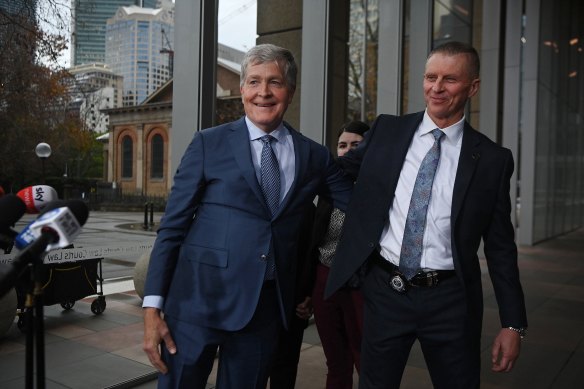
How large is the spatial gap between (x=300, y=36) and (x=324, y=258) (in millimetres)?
3782

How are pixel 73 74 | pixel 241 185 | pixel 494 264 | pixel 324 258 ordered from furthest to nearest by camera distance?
1. pixel 73 74
2. pixel 324 258
3. pixel 494 264
4. pixel 241 185

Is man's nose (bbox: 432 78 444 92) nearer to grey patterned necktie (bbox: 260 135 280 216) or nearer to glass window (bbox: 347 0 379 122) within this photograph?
grey patterned necktie (bbox: 260 135 280 216)

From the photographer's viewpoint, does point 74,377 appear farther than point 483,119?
No

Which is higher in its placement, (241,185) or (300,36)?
(300,36)

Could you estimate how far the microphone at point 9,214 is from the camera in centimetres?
136

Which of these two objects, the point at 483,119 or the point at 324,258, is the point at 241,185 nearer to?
the point at 324,258

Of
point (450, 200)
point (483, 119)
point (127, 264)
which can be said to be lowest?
point (127, 264)

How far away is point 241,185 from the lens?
190cm

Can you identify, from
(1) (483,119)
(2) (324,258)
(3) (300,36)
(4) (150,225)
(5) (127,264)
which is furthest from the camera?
(1) (483,119)

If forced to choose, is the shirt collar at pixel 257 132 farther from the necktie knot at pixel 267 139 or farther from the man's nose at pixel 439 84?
the man's nose at pixel 439 84

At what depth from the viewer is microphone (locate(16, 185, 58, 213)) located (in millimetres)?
1469

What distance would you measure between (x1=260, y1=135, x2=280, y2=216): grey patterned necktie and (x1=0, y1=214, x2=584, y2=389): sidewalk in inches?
88.9

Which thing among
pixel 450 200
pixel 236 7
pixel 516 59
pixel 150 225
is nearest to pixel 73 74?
pixel 150 225

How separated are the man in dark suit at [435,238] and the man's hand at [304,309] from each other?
0.74 m
